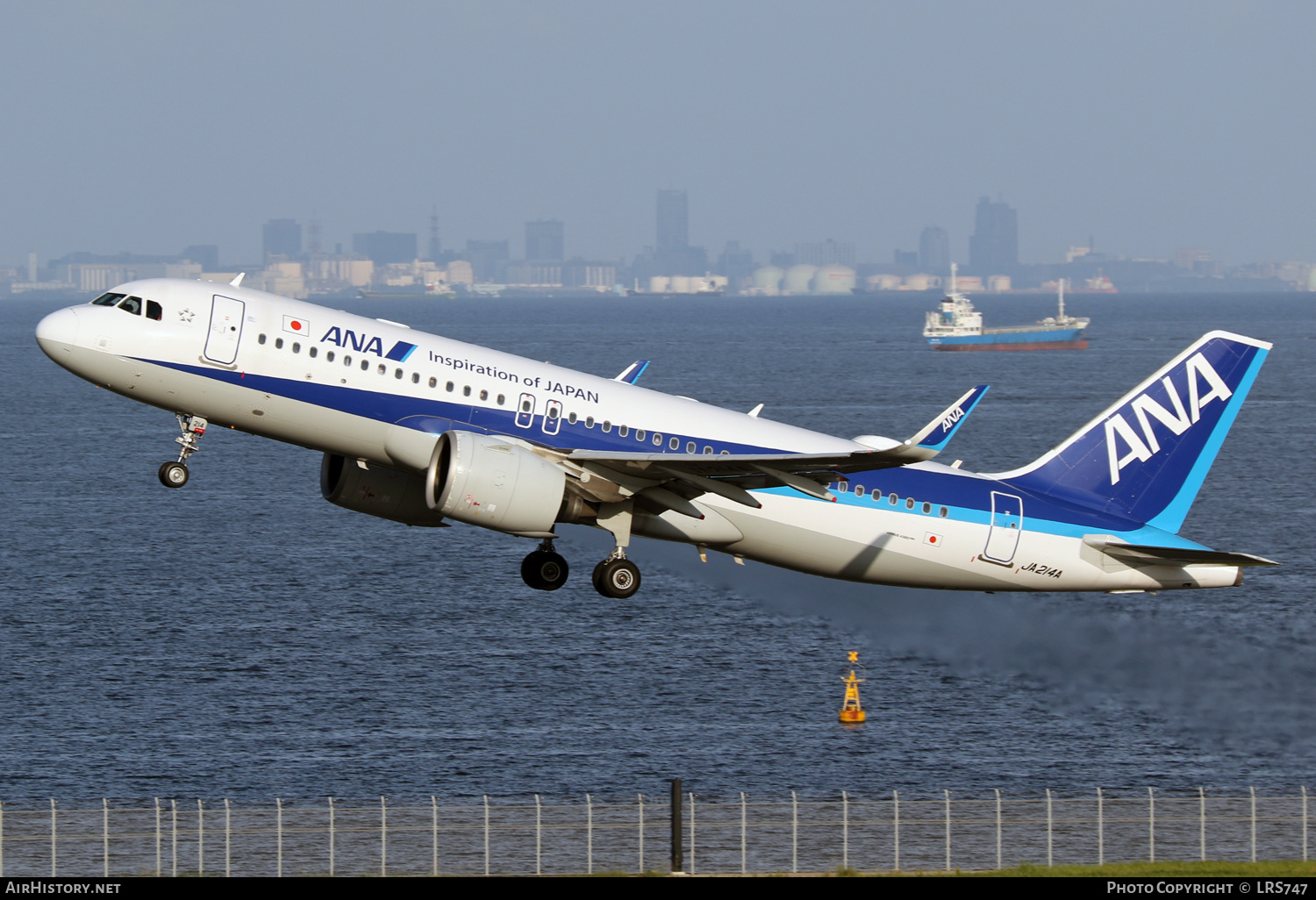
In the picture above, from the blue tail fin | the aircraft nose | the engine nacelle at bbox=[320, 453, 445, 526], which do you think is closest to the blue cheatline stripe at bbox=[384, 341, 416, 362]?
the engine nacelle at bbox=[320, 453, 445, 526]

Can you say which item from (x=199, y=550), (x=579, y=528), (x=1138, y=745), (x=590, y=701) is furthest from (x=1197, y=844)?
(x=199, y=550)

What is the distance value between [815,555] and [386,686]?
178ft

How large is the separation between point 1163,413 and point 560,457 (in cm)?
2099

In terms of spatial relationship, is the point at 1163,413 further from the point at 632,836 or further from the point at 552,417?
the point at 632,836

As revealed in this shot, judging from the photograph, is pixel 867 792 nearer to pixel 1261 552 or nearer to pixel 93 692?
pixel 93 692

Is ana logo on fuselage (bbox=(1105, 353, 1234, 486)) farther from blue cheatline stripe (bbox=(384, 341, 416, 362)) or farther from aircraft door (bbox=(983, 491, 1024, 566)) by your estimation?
blue cheatline stripe (bbox=(384, 341, 416, 362))

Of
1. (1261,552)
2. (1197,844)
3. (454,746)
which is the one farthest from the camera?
(1261,552)

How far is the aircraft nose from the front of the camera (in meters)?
40.8

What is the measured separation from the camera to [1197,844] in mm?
78125

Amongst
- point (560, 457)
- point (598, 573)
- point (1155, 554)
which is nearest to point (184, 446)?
point (560, 457)

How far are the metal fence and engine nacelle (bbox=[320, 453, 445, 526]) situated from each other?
30.8 m

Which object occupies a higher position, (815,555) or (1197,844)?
(815,555)

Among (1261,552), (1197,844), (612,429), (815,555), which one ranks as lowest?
(1197,844)

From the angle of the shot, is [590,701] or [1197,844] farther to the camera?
[590,701]
